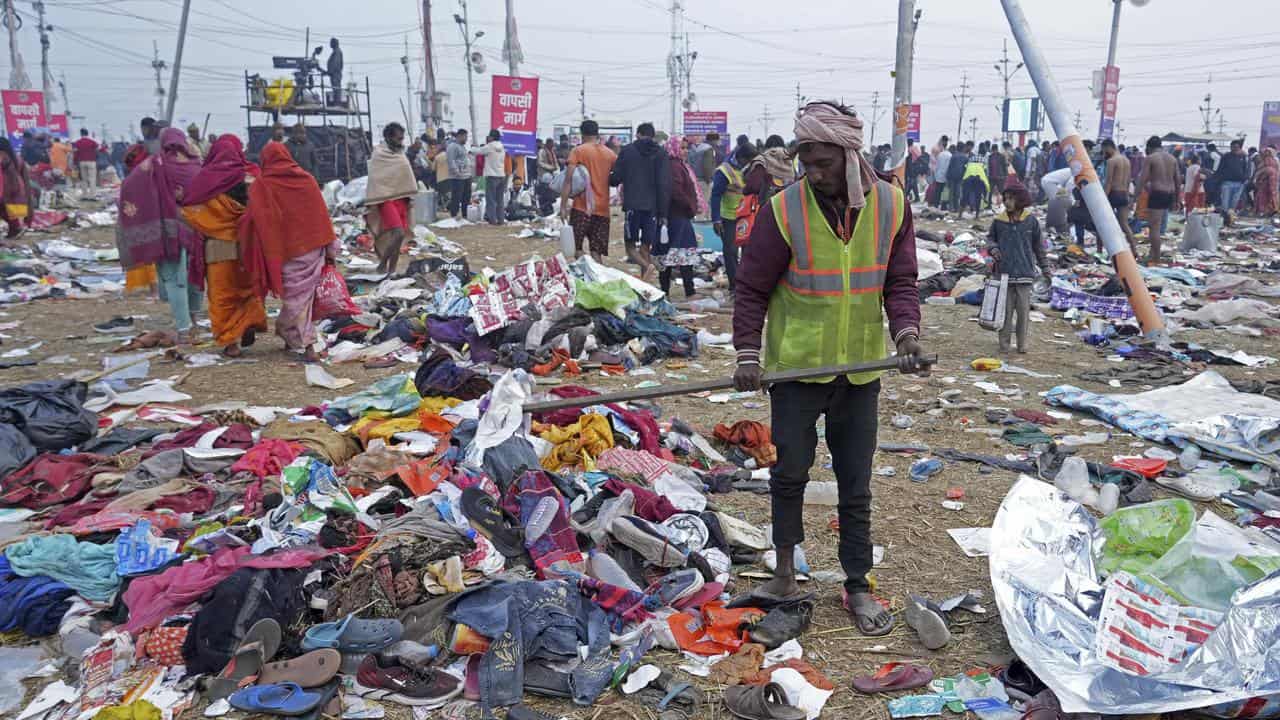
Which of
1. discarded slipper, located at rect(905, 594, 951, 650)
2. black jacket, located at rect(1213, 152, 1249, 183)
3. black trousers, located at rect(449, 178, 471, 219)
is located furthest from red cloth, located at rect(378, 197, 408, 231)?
black jacket, located at rect(1213, 152, 1249, 183)

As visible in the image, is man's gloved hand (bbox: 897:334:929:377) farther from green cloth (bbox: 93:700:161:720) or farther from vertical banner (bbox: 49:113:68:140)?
vertical banner (bbox: 49:113:68:140)

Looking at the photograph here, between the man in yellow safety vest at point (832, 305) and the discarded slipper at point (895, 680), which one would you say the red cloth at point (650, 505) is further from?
the discarded slipper at point (895, 680)

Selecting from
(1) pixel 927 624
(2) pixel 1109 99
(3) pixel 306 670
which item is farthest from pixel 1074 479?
(2) pixel 1109 99

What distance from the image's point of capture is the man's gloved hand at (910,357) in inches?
128

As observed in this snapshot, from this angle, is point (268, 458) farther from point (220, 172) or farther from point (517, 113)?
point (517, 113)

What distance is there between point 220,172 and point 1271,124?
105 feet

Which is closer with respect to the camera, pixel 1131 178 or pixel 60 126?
pixel 1131 178

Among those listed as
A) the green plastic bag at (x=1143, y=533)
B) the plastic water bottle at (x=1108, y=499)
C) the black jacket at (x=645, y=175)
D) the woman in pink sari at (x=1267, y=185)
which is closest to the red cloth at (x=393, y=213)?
the black jacket at (x=645, y=175)

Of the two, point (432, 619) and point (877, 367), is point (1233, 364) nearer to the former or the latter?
point (877, 367)

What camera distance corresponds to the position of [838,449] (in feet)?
11.5

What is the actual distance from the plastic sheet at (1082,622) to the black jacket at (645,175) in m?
7.24

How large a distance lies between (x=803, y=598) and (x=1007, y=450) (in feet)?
8.99

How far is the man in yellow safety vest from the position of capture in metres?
3.24

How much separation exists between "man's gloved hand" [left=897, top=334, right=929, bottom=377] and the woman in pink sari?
2245cm
